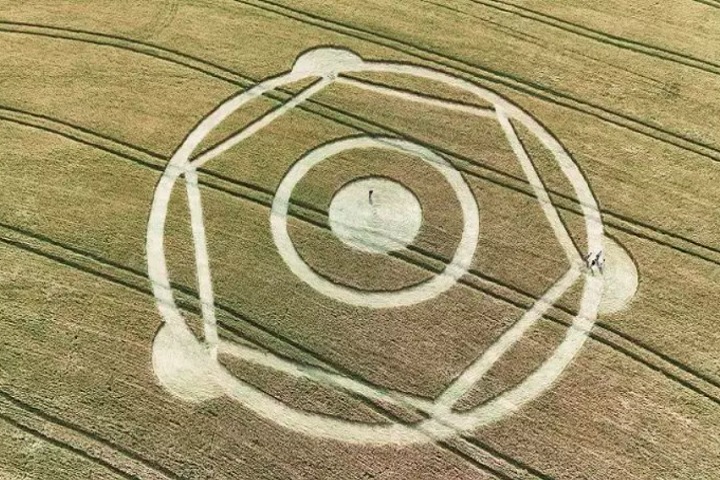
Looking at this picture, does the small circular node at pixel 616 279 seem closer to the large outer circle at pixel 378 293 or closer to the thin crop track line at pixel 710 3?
the large outer circle at pixel 378 293

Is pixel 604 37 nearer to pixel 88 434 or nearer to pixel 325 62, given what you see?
pixel 325 62

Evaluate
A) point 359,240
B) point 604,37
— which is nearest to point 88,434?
point 359,240

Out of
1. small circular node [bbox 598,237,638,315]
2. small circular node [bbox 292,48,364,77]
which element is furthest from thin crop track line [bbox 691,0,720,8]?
small circular node [bbox 292,48,364,77]

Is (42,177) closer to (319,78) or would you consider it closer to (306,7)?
(319,78)

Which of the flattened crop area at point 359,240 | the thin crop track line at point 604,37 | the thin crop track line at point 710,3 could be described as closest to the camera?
the flattened crop area at point 359,240

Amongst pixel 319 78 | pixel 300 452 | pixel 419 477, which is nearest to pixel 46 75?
pixel 319 78

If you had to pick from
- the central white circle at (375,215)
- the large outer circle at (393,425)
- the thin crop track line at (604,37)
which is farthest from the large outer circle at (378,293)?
the thin crop track line at (604,37)
